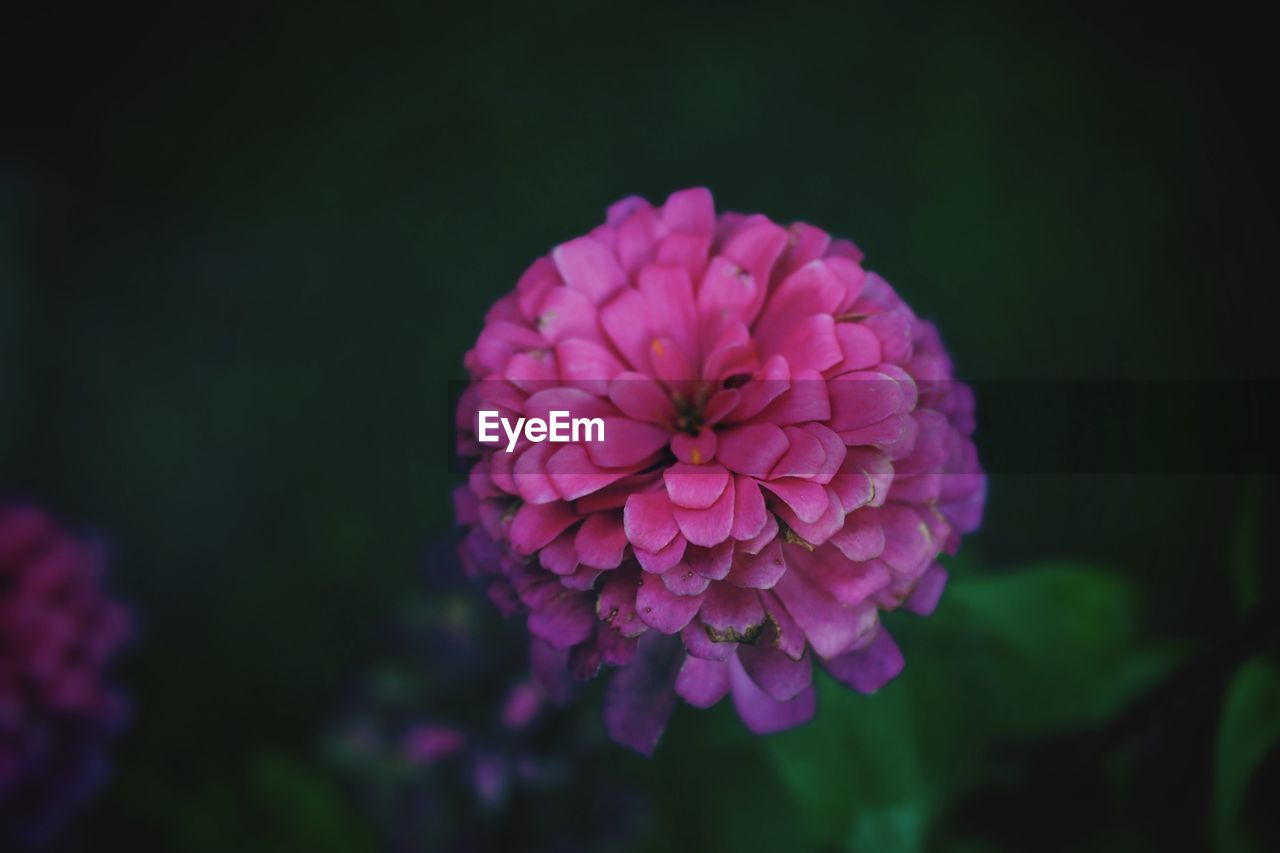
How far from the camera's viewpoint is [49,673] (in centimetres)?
58

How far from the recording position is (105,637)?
62 centimetres

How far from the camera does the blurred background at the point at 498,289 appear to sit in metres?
0.72

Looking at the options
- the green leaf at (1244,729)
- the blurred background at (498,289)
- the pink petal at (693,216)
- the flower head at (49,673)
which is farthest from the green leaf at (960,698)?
the flower head at (49,673)

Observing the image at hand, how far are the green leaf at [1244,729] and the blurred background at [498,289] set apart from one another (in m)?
0.13

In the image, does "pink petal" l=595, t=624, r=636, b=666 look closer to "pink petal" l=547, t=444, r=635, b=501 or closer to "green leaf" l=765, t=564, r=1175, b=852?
"pink petal" l=547, t=444, r=635, b=501

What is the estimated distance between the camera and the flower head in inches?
22.5

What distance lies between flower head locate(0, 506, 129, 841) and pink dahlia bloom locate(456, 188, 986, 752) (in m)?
0.37

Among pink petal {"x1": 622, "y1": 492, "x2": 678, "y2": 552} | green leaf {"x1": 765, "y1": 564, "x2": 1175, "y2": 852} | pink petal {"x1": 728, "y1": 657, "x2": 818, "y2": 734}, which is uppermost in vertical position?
pink petal {"x1": 622, "y1": 492, "x2": 678, "y2": 552}

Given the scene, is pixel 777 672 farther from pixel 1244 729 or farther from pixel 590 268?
pixel 1244 729

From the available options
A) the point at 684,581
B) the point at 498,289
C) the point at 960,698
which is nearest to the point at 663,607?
the point at 684,581

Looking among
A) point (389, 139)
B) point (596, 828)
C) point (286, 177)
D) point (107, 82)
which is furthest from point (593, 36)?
point (596, 828)

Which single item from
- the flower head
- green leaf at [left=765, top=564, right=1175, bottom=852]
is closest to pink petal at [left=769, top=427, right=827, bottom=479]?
green leaf at [left=765, top=564, right=1175, bottom=852]

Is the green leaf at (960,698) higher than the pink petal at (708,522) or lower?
lower

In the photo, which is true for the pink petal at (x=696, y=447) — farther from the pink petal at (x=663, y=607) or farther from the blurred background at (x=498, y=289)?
the blurred background at (x=498, y=289)
